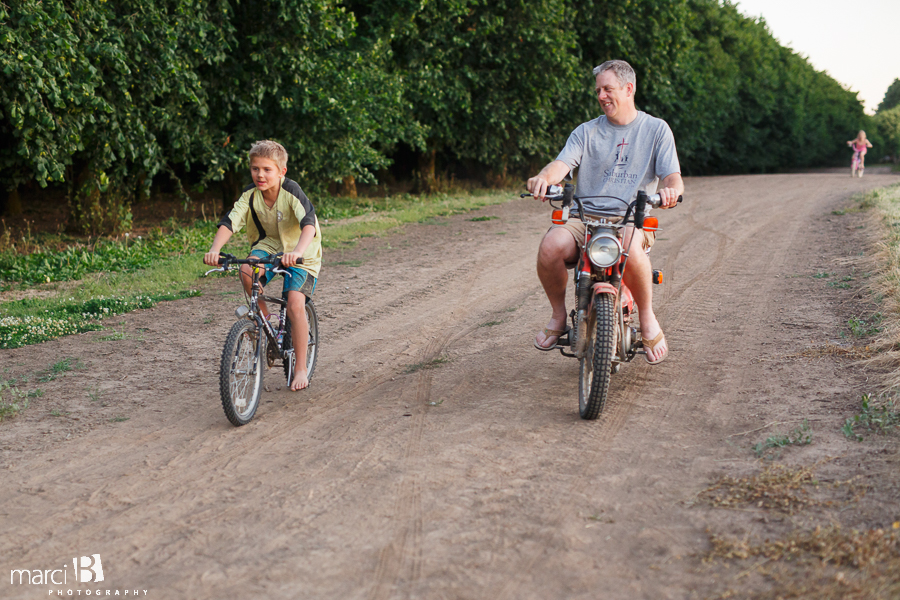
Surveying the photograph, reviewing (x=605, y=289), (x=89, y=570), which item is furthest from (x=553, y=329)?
(x=89, y=570)

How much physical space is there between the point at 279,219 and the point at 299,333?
800 millimetres

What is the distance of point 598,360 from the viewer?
450cm

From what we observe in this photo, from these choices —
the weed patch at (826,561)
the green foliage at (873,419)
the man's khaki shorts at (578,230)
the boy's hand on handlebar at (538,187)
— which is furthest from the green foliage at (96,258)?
Result: the weed patch at (826,561)

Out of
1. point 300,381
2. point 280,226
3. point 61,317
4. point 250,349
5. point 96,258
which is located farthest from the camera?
point 96,258

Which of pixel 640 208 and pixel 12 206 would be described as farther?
pixel 12 206

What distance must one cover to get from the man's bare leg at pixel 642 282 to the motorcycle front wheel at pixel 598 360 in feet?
→ 1.29

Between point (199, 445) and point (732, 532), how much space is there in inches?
118

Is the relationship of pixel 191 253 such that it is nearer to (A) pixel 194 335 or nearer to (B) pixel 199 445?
(A) pixel 194 335

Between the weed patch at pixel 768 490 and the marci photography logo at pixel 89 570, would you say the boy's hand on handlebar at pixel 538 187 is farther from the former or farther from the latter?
the marci photography logo at pixel 89 570

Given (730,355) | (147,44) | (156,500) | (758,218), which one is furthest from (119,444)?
(758,218)

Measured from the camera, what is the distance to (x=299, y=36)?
13.5 m

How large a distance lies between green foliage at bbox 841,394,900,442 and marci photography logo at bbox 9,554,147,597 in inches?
141

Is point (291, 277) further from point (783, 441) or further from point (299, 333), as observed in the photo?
point (783, 441)

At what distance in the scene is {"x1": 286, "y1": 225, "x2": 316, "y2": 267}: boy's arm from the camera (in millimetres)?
4762
